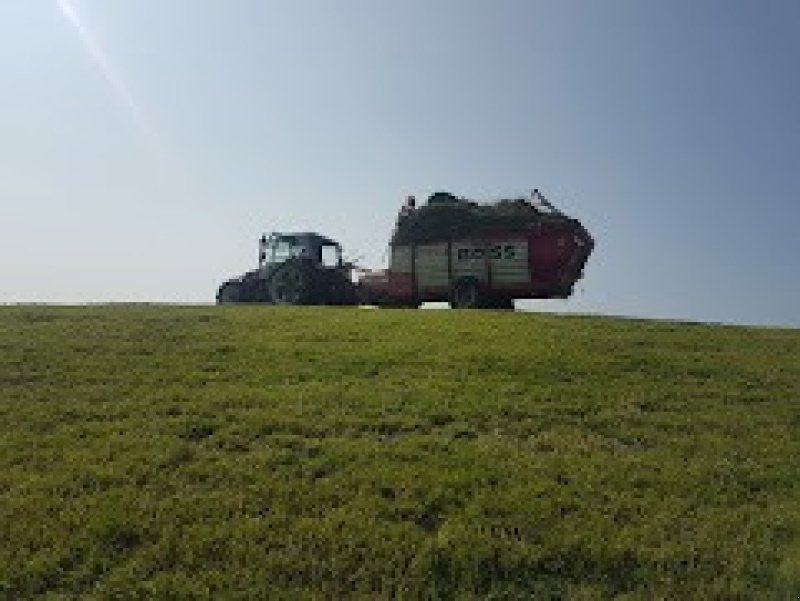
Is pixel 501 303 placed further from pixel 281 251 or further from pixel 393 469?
pixel 393 469

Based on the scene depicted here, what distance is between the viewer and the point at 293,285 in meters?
28.3

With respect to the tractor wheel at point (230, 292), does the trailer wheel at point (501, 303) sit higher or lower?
lower

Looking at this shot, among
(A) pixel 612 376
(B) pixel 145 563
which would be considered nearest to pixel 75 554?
(B) pixel 145 563

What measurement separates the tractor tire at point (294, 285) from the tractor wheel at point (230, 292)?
184cm

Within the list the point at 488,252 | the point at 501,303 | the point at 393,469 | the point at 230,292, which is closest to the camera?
the point at 393,469

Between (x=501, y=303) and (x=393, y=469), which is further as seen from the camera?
(x=501, y=303)

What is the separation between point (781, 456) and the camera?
1182 centimetres

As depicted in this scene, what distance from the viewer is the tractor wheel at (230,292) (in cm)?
3034

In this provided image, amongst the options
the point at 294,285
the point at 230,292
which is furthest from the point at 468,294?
the point at 230,292

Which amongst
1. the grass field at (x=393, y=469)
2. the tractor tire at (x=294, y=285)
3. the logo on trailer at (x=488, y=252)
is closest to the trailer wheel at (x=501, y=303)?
the logo on trailer at (x=488, y=252)

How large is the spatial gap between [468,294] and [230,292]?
696 centimetres

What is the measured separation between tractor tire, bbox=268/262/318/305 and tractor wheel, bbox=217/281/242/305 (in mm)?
1842

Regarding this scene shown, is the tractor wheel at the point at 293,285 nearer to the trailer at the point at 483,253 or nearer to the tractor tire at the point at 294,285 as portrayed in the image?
the tractor tire at the point at 294,285

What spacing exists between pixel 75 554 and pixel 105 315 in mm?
12966
